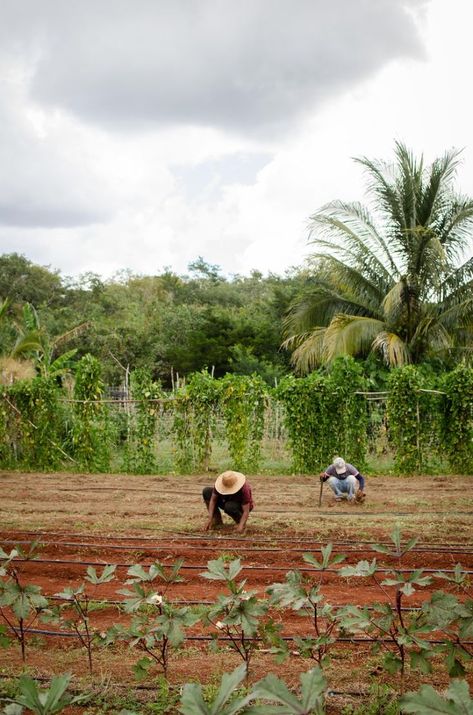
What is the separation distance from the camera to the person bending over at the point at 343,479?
10797 millimetres

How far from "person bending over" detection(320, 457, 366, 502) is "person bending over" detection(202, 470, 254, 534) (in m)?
2.44

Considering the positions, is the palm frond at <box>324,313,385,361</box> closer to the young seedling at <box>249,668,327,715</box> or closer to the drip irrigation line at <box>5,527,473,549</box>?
the drip irrigation line at <box>5,527,473,549</box>

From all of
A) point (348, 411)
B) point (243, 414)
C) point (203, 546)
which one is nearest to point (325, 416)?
point (348, 411)

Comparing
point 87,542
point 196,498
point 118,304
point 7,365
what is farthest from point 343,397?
point 118,304

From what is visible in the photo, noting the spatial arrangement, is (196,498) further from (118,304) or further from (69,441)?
(118,304)

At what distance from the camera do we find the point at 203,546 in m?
7.84

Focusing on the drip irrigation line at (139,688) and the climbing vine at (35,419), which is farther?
the climbing vine at (35,419)

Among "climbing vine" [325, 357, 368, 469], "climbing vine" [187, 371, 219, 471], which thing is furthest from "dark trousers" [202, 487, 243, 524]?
Answer: "climbing vine" [325, 357, 368, 469]

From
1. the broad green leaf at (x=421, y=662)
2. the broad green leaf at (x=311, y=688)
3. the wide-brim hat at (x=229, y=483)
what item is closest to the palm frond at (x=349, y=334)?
the wide-brim hat at (x=229, y=483)

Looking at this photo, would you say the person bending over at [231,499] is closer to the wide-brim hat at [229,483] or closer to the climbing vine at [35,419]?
the wide-brim hat at [229,483]

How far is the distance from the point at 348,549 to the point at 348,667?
9.88 ft

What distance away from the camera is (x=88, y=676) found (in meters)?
4.21

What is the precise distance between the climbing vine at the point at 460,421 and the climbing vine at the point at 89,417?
6915mm

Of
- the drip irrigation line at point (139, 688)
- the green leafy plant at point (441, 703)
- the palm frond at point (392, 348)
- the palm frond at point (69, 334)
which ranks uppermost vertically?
the palm frond at point (69, 334)
